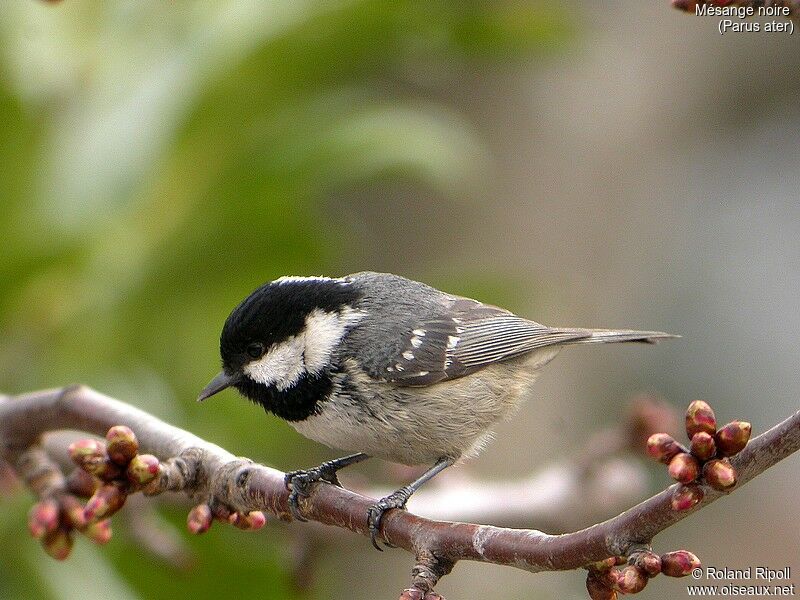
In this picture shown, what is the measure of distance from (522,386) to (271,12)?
1440 mm

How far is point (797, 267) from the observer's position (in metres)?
5.77

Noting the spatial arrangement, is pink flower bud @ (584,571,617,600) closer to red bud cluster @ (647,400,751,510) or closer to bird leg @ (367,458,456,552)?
red bud cluster @ (647,400,751,510)

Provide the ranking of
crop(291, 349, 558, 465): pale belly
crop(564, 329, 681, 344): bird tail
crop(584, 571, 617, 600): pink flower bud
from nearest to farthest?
crop(584, 571, 617, 600): pink flower bud
crop(291, 349, 558, 465): pale belly
crop(564, 329, 681, 344): bird tail

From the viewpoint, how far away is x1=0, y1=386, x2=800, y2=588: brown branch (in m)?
1.21

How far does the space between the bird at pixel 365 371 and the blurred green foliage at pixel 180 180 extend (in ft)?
2.50

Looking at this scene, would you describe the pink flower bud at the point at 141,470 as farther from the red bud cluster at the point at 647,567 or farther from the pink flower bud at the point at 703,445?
the pink flower bud at the point at 703,445

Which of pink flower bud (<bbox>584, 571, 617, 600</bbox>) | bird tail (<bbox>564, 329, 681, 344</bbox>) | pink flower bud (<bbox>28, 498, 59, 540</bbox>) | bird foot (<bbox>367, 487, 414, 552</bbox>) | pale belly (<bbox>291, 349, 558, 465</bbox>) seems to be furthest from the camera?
bird tail (<bbox>564, 329, 681, 344</bbox>)

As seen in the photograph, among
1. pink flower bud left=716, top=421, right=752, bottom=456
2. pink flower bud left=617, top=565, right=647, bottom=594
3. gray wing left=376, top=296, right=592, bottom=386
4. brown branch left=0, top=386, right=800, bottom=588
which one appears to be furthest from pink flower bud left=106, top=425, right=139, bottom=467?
pink flower bud left=716, top=421, right=752, bottom=456

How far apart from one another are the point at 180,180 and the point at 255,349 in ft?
4.10

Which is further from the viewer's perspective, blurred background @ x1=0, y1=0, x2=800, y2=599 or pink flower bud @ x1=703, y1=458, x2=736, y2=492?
blurred background @ x1=0, y1=0, x2=800, y2=599

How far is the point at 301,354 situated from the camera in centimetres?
216

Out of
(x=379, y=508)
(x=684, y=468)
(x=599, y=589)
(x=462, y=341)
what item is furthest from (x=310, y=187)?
(x=684, y=468)

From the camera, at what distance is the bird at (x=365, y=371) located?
210cm

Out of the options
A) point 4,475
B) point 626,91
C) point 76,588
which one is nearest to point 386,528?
point 4,475
